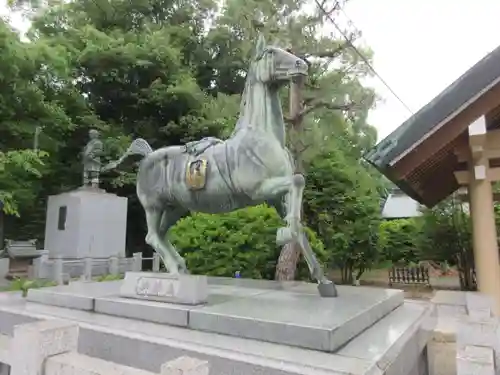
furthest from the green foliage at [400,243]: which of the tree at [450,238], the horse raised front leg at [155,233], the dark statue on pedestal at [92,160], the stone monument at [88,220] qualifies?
the horse raised front leg at [155,233]

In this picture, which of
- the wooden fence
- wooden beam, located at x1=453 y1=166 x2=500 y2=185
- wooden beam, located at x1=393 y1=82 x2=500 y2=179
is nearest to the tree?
the wooden fence

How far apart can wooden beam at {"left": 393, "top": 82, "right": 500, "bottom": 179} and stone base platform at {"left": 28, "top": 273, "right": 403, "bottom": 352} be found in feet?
5.12

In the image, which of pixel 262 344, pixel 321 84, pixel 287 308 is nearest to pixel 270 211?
pixel 321 84

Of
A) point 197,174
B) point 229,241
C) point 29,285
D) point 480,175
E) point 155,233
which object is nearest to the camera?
point 197,174

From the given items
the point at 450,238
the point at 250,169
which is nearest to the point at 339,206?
the point at 450,238

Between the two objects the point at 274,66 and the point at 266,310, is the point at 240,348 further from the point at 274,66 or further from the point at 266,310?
the point at 274,66

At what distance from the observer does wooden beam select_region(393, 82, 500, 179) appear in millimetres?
4613

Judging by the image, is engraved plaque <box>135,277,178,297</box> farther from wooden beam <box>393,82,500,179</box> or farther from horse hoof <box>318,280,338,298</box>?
wooden beam <box>393,82,500,179</box>

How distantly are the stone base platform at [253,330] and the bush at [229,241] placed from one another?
4.37 meters

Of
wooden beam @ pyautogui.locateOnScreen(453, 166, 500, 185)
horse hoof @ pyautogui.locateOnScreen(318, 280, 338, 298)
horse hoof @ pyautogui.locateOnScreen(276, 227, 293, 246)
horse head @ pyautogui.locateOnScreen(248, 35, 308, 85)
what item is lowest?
horse hoof @ pyautogui.locateOnScreen(318, 280, 338, 298)

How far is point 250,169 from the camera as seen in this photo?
375cm

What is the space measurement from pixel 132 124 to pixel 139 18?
6.16 meters

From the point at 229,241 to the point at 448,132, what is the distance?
4996mm

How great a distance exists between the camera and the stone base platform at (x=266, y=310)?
2.50 meters
